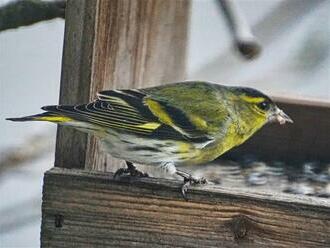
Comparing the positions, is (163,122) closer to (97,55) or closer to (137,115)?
(137,115)

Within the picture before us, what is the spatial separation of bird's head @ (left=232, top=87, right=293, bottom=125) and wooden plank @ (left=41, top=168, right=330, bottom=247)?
783 mm

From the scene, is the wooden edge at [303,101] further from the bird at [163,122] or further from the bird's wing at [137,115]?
the bird's wing at [137,115]

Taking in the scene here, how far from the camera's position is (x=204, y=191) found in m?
2.77

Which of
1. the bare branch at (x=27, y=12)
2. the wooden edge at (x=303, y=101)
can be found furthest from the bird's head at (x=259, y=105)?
the bare branch at (x=27, y=12)

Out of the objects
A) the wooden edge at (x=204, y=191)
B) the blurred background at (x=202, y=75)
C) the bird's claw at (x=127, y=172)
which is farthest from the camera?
the blurred background at (x=202, y=75)

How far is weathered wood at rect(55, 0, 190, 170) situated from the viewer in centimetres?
290

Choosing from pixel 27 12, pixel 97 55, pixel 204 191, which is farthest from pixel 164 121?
pixel 27 12

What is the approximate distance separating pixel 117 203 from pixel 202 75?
1861 mm

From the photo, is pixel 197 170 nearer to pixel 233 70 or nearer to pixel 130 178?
pixel 130 178

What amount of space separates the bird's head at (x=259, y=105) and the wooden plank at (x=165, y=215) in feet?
2.57

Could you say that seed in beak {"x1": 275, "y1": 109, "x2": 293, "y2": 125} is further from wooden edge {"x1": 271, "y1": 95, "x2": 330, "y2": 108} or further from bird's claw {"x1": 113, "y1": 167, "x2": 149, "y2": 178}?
bird's claw {"x1": 113, "y1": 167, "x2": 149, "y2": 178}

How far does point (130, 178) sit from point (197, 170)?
2.83 ft

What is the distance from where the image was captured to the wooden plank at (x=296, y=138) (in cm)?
385

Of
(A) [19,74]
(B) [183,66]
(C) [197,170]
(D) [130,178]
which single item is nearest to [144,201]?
(D) [130,178]
